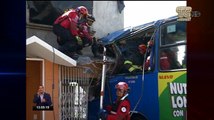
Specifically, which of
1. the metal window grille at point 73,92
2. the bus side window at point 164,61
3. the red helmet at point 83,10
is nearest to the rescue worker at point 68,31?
the red helmet at point 83,10

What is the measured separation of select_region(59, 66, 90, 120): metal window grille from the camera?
2105 mm

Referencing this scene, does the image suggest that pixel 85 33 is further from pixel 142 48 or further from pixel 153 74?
pixel 153 74

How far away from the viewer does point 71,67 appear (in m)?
2.13

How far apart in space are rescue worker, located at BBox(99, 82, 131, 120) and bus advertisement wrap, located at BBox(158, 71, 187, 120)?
0.19 meters

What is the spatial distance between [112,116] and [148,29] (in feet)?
1.85

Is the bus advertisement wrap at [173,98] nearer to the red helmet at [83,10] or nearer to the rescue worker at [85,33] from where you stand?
the rescue worker at [85,33]

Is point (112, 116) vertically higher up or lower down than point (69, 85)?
lower down

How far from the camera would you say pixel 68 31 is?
7.14 feet

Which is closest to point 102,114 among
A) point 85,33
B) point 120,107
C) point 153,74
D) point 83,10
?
point 120,107

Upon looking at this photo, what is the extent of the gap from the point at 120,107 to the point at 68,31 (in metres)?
0.52

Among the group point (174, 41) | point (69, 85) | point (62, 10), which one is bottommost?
point (69, 85)

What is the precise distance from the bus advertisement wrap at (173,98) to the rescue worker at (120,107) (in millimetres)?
191
